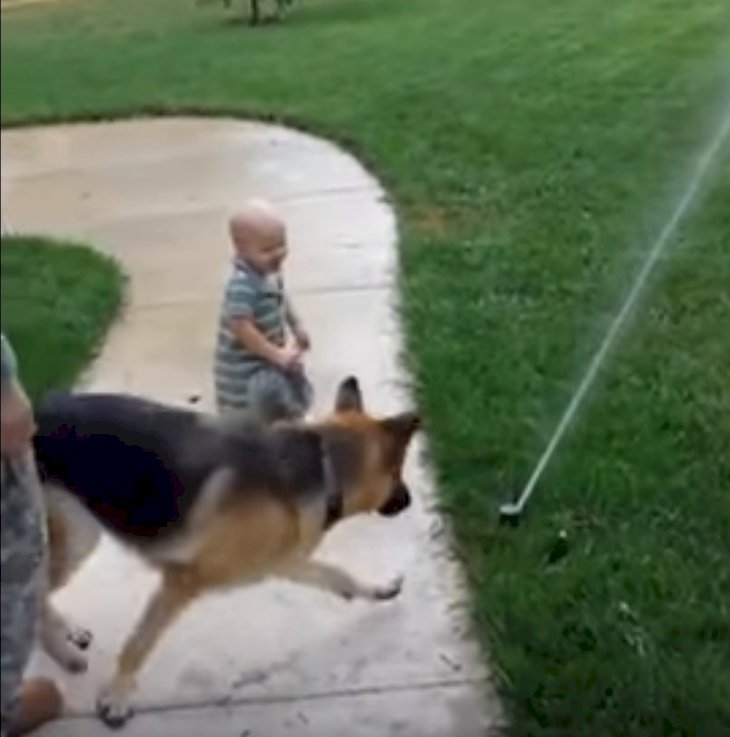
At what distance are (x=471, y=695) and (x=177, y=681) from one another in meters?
0.41

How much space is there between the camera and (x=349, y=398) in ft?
9.81

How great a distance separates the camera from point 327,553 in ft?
10.4

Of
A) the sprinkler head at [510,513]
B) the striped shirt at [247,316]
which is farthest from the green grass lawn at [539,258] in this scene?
the striped shirt at [247,316]

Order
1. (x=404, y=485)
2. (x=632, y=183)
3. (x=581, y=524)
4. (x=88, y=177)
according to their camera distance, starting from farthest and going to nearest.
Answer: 1. (x=632, y=183)
2. (x=581, y=524)
3. (x=404, y=485)
4. (x=88, y=177)

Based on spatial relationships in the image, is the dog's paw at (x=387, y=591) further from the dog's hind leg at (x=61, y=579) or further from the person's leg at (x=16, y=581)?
the person's leg at (x=16, y=581)

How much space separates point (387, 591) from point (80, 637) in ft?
1.50

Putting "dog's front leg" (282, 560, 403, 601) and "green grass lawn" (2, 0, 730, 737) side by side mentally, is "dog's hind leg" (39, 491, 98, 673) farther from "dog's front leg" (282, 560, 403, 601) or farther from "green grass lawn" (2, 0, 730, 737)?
"green grass lawn" (2, 0, 730, 737)

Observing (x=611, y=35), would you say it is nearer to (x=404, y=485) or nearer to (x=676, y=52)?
(x=676, y=52)

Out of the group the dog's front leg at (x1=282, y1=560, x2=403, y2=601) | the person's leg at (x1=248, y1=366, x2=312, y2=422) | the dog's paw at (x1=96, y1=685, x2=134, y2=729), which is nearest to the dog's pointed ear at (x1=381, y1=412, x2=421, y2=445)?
the person's leg at (x1=248, y1=366, x2=312, y2=422)

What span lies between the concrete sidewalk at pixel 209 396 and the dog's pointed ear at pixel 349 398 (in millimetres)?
70

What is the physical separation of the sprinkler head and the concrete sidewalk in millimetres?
122

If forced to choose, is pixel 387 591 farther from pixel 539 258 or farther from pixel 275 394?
pixel 539 258

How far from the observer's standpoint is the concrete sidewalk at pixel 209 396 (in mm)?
2891

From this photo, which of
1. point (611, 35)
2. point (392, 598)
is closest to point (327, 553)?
point (392, 598)
